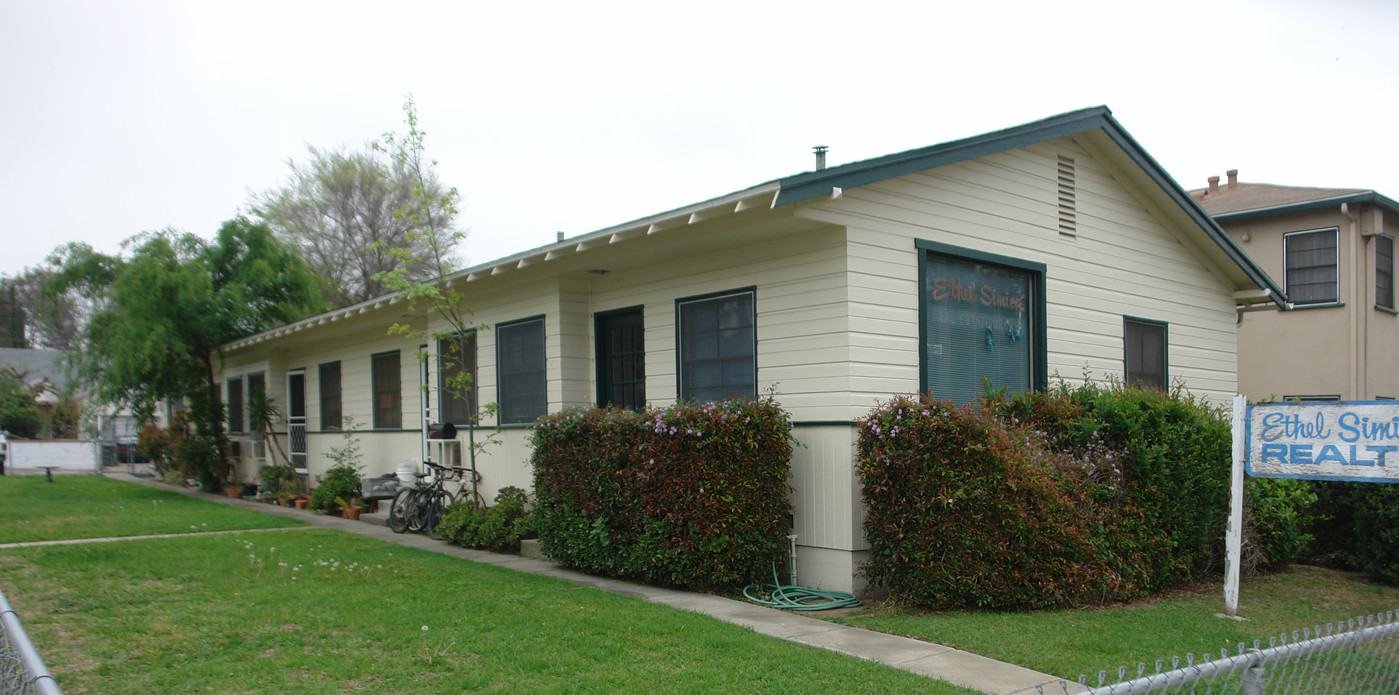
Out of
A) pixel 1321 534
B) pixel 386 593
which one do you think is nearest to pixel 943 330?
pixel 1321 534

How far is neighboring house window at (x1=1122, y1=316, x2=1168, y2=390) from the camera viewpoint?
1054 centimetres

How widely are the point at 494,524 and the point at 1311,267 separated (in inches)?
555

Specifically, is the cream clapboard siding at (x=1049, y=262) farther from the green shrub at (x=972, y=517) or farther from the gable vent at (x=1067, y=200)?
the green shrub at (x=972, y=517)

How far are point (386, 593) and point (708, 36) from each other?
7.83 m

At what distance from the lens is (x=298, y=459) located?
17.9 meters

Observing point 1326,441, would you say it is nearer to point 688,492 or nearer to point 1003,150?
point 1003,150

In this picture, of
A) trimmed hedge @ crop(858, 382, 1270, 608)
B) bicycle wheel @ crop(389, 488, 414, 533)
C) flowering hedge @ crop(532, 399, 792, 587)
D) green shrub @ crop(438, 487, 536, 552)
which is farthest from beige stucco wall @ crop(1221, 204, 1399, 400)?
bicycle wheel @ crop(389, 488, 414, 533)

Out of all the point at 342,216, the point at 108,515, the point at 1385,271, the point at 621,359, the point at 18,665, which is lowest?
the point at 108,515

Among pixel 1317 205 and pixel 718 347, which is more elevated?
pixel 1317 205

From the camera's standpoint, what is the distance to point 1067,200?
1001 centimetres

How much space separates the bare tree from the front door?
15.1 meters

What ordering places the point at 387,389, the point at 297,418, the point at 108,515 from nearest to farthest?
1. the point at 108,515
2. the point at 387,389
3. the point at 297,418

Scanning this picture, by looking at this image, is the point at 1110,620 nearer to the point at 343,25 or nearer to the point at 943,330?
the point at 943,330

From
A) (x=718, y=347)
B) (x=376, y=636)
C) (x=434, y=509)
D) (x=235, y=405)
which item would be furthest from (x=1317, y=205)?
(x=235, y=405)
